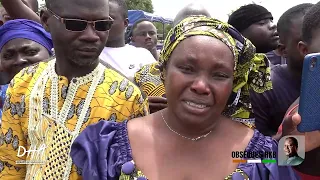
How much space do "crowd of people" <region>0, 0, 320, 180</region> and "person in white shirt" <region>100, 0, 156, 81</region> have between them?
707mm

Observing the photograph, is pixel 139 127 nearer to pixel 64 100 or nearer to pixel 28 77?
pixel 64 100

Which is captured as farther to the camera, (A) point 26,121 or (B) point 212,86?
(A) point 26,121

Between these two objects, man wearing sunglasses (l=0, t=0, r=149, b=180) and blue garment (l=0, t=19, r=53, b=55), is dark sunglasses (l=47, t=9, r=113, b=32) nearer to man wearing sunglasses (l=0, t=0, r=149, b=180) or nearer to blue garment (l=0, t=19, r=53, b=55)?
man wearing sunglasses (l=0, t=0, r=149, b=180)

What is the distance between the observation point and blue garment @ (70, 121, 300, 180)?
4.78 feet

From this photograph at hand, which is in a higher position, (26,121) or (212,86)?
(212,86)

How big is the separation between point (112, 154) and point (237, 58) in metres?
0.61

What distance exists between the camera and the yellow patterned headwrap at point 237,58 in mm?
1532

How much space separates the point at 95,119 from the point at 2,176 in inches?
22.6

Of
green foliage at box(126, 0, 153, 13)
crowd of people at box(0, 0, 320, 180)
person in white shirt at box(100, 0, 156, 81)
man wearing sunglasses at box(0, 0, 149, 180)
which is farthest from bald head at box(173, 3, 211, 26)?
green foliage at box(126, 0, 153, 13)

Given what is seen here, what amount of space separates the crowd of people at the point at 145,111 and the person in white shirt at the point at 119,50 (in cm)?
71

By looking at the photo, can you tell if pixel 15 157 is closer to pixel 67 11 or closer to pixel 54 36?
pixel 54 36

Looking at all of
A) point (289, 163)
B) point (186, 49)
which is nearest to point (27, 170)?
point (186, 49)

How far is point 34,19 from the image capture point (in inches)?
118

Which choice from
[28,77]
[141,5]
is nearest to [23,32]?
[28,77]
